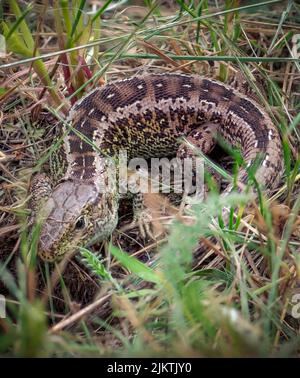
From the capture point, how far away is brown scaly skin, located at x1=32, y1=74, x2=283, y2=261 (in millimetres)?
3377

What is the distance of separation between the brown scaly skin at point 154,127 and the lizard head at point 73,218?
0.04 ft

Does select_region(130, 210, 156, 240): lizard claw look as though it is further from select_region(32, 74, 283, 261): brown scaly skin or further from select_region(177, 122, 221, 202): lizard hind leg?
select_region(177, 122, 221, 202): lizard hind leg

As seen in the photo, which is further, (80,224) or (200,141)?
(200,141)

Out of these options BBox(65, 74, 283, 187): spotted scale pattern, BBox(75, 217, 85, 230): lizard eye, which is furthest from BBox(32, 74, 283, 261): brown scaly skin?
BBox(75, 217, 85, 230): lizard eye

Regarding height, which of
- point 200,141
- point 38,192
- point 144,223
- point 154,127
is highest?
point 154,127

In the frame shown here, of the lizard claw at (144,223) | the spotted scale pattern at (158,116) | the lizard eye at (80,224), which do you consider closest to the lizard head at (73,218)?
the lizard eye at (80,224)

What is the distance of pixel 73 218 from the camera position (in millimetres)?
2969

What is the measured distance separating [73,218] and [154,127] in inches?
56.1

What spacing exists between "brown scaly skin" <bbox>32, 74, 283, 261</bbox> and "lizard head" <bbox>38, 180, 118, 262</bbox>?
0.01 meters

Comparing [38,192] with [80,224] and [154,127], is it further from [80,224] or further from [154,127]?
[154,127]

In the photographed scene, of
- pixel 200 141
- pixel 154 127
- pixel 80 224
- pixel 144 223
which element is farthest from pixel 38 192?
pixel 200 141

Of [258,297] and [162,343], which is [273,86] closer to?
[258,297]

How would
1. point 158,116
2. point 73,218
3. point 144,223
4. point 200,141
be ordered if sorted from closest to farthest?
point 73,218, point 144,223, point 200,141, point 158,116

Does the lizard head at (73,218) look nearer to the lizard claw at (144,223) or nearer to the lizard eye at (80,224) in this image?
the lizard eye at (80,224)
